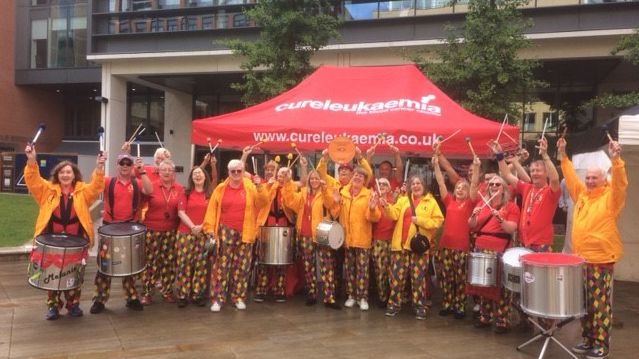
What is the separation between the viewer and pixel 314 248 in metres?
6.85

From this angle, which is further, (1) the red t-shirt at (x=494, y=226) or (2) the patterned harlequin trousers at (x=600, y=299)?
(1) the red t-shirt at (x=494, y=226)

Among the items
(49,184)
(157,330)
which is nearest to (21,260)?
(49,184)

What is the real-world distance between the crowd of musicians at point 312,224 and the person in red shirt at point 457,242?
0.01 metres

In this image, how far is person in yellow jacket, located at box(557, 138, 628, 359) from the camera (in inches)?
195

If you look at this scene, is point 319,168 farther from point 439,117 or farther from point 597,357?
point 597,357

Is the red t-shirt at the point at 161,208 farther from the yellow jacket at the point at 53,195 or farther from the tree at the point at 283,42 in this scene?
the tree at the point at 283,42

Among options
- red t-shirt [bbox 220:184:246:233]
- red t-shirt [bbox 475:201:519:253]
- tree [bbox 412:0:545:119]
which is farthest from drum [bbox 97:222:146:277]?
tree [bbox 412:0:545:119]

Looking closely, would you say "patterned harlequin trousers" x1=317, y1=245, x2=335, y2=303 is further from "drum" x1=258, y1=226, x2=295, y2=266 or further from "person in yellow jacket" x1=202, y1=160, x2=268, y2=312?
"person in yellow jacket" x1=202, y1=160, x2=268, y2=312

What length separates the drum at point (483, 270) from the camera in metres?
5.62

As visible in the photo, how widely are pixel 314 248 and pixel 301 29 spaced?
6751 mm

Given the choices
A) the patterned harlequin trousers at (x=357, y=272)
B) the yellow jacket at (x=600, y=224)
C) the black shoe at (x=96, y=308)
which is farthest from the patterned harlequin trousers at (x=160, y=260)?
the yellow jacket at (x=600, y=224)

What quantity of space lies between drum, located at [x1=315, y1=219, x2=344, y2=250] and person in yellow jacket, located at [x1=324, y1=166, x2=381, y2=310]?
161 millimetres

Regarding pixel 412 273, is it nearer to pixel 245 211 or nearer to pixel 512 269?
pixel 512 269

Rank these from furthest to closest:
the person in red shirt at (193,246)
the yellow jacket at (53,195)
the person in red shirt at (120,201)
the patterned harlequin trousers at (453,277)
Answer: the person in red shirt at (193,246) < the patterned harlequin trousers at (453,277) < the person in red shirt at (120,201) < the yellow jacket at (53,195)
